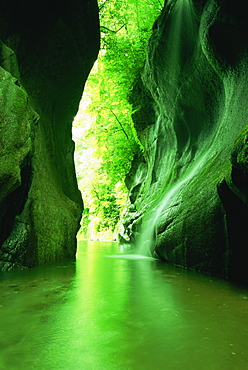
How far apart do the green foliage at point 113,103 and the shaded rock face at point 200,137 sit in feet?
9.08

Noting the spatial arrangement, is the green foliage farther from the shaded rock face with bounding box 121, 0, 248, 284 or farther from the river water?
the river water

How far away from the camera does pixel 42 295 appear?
3383mm

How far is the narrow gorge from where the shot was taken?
4.72 metres

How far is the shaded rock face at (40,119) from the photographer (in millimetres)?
4895

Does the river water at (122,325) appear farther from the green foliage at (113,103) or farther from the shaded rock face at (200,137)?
the green foliage at (113,103)

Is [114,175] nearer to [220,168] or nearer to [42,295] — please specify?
[220,168]

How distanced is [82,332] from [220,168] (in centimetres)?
421

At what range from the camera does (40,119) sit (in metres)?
7.64

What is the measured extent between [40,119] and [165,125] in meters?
5.51

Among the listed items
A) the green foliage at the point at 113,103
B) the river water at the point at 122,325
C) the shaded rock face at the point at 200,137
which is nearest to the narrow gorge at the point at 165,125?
the shaded rock face at the point at 200,137

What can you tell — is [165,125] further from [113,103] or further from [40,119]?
[40,119]

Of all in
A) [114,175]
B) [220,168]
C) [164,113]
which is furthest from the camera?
[114,175]

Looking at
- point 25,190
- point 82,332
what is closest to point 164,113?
point 25,190

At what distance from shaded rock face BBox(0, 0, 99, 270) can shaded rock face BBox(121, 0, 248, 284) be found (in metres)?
2.25
